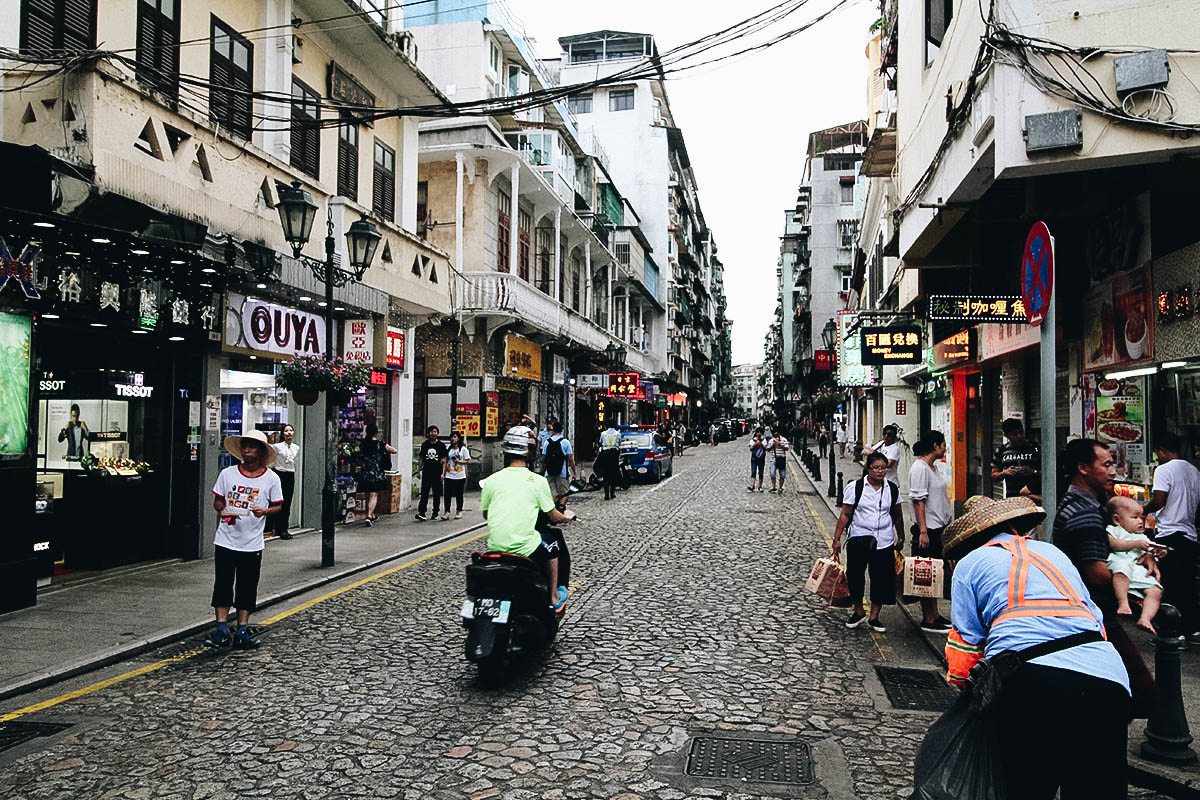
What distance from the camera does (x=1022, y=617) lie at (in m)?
3.10

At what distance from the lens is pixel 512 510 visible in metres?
6.63

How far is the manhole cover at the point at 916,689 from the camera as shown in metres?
6.01

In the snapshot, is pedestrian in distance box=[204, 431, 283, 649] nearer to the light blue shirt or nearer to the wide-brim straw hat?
the wide-brim straw hat

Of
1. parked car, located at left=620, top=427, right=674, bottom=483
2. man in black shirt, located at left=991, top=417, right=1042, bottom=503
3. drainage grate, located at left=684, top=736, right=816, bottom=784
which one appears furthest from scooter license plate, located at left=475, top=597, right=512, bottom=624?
parked car, located at left=620, top=427, right=674, bottom=483

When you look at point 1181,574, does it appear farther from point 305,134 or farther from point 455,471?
point 305,134

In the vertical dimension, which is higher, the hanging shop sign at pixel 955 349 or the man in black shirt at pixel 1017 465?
the hanging shop sign at pixel 955 349

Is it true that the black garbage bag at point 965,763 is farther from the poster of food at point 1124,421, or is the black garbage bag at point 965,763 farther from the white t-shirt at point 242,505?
the poster of food at point 1124,421

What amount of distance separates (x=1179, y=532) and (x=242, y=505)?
8009 millimetres

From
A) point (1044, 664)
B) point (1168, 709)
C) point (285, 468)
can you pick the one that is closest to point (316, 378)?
point (285, 468)

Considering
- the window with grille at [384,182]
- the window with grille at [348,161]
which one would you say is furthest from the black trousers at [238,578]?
the window with grille at [384,182]

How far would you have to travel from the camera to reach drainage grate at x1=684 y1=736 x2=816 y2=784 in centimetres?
473

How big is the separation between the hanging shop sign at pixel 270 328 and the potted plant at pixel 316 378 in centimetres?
90

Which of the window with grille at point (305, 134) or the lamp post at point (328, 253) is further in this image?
the window with grille at point (305, 134)

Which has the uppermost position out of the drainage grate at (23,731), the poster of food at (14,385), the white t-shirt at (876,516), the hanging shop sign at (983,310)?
the hanging shop sign at (983,310)
